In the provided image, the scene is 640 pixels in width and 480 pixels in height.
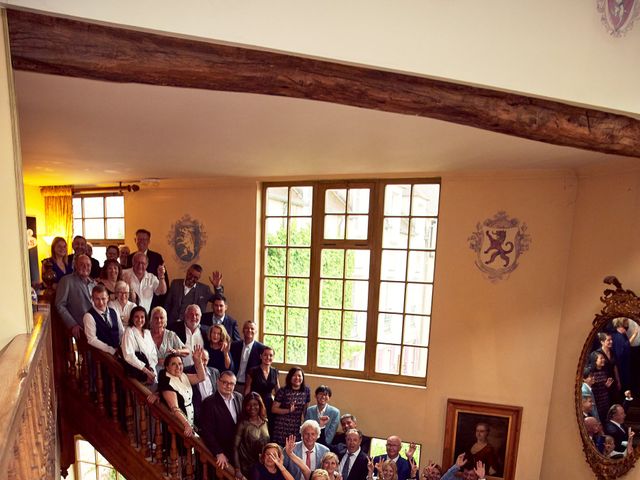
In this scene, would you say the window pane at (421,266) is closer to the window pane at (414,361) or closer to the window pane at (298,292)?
the window pane at (414,361)

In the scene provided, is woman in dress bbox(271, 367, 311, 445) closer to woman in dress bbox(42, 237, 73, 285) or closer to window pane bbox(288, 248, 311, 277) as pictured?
window pane bbox(288, 248, 311, 277)

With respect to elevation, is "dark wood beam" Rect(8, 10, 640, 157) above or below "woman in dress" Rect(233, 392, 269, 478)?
above

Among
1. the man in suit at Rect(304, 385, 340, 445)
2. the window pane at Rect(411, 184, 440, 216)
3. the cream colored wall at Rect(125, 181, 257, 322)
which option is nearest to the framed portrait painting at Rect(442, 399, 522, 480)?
the man in suit at Rect(304, 385, 340, 445)

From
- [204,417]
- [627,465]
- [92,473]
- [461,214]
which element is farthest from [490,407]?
[92,473]

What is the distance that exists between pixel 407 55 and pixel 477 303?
3.73 meters

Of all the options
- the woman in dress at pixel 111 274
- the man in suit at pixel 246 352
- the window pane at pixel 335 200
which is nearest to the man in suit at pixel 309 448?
the man in suit at pixel 246 352

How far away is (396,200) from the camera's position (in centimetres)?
510

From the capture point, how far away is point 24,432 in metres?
1.18

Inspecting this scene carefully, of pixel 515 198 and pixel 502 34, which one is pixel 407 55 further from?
pixel 515 198

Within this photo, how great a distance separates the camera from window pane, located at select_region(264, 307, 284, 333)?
5602 millimetres

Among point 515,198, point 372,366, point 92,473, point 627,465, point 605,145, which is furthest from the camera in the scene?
point 92,473

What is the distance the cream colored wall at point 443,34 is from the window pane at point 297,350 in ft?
14.7

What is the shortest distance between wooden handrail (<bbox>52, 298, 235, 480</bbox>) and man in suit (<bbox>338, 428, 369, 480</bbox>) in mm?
1410

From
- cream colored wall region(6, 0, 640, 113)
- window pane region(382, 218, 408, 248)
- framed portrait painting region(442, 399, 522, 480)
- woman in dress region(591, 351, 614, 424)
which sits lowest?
framed portrait painting region(442, 399, 522, 480)
